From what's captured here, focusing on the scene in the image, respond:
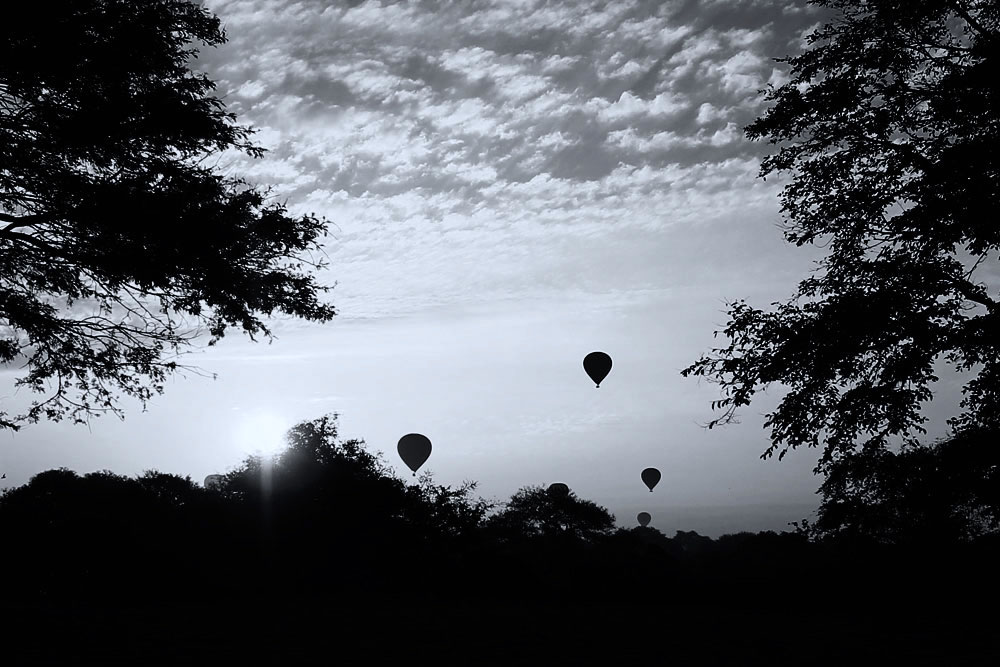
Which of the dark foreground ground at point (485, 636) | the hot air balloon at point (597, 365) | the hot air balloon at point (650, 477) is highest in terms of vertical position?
the hot air balloon at point (597, 365)

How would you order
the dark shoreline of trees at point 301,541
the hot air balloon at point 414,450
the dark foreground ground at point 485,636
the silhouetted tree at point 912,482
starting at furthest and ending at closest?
the hot air balloon at point 414,450 → the dark shoreline of trees at point 301,541 → the silhouetted tree at point 912,482 → the dark foreground ground at point 485,636

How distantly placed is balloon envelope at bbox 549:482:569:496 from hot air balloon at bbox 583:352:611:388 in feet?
155

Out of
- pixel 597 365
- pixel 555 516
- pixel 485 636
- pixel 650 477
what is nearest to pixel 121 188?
pixel 485 636

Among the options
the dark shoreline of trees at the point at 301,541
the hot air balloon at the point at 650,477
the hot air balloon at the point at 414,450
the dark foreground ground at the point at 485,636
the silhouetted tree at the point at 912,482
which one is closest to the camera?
the dark foreground ground at the point at 485,636

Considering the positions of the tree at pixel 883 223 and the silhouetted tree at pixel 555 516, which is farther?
the silhouetted tree at pixel 555 516

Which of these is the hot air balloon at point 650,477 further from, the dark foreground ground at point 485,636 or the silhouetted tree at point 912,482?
the dark foreground ground at point 485,636

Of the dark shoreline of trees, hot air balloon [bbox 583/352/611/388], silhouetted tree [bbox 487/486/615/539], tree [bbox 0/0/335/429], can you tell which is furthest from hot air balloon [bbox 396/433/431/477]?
silhouetted tree [bbox 487/486/615/539]

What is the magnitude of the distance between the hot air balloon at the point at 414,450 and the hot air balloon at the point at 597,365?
9642 millimetres

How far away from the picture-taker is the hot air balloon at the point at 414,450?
33.5 m

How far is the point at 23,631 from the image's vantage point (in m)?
8.45

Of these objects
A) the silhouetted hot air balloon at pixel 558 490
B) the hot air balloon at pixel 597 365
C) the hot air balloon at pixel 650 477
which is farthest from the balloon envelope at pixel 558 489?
the hot air balloon at pixel 597 365

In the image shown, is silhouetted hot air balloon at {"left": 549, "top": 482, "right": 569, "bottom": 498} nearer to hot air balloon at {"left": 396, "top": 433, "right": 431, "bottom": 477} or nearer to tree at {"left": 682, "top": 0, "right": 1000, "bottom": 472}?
hot air balloon at {"left": 396, "top": 433, "right": 431, "bottom": 477}

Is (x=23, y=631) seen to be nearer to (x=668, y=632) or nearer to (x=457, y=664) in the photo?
(x=457, y=664)

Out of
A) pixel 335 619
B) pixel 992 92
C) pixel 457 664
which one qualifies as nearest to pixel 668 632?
pixel 457 664
